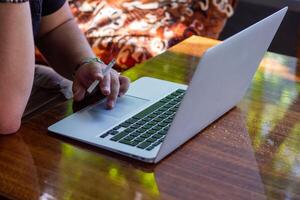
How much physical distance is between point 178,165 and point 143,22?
4.83ft

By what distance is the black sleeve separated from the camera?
4.03 feet

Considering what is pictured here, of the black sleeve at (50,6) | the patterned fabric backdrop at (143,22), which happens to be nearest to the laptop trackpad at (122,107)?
the black sleeve at (50,6)

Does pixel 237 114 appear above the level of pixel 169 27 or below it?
above

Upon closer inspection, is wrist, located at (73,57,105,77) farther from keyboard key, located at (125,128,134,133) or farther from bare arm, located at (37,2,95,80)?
keyboard key, located at (125,128,134,133)

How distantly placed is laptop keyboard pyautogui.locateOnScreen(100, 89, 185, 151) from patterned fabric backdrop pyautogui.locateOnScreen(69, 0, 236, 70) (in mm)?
1101

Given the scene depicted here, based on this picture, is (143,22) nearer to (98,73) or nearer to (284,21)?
(284,21)

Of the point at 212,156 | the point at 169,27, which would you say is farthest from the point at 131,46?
the point at 212,156

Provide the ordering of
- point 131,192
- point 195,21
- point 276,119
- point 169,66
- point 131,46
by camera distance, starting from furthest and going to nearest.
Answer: point 195,21, point 131,46, point 169,66, point 276,119, point 131,192

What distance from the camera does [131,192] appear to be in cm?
74

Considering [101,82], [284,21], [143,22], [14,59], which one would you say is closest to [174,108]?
[101,82]

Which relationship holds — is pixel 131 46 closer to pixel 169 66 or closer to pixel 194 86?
pixel 169 66

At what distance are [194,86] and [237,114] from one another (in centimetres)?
29

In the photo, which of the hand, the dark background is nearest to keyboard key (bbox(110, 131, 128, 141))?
the hand

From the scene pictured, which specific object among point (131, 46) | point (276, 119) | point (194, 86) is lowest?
point (131, 46)
